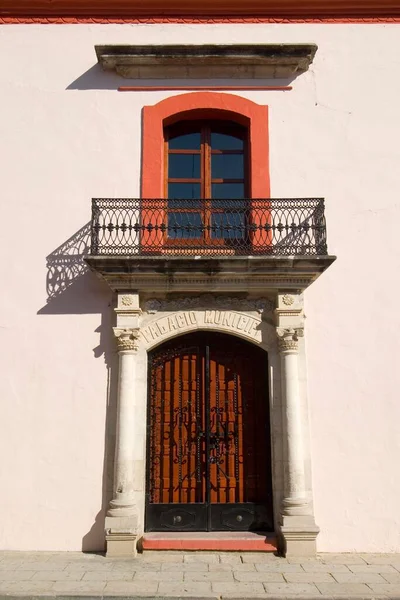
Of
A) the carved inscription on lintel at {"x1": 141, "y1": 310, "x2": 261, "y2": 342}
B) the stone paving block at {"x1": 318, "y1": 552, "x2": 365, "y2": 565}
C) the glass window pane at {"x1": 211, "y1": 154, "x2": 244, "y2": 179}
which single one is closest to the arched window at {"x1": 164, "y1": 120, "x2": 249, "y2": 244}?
the glass window pane at {"x1": 211, "y1": 154, "x2": 244, "y2": 179}

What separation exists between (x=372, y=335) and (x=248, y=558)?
A: 313 centimetres

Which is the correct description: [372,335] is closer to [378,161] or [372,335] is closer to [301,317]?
[301,317]

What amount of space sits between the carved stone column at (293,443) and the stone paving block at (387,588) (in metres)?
1.00

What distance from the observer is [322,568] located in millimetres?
5574

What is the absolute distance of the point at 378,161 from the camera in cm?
724

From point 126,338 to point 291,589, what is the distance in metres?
3.31

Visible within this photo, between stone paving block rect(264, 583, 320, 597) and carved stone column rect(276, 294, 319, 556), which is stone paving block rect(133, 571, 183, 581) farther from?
carved stone column rect(276, 294, 319, 556)

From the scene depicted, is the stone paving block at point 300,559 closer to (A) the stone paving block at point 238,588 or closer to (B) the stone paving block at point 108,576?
(A) the stone paving block at point 238,588

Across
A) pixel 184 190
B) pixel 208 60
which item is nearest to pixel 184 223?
pixel 184 190

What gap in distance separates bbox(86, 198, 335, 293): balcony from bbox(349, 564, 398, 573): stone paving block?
3.25 m

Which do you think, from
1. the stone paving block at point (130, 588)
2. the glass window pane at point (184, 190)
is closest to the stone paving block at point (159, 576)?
the stone paving block at point (130, 588)

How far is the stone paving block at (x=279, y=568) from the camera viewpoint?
5457 millimetres

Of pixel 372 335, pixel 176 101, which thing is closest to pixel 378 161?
pixel 372 335

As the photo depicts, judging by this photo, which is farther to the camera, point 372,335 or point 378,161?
point 378,161
